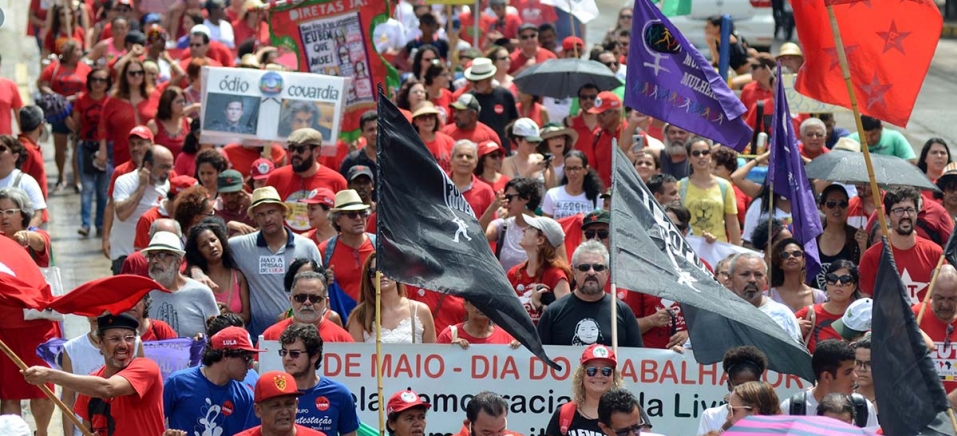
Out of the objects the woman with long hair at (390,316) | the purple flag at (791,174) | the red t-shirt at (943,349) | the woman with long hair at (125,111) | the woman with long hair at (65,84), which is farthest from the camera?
the woman with long hair at (65,84)

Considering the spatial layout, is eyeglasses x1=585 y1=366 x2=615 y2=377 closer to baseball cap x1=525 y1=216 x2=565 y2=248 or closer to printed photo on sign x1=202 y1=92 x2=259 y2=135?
baseball cap x1=525 y1=216 x2=565 y2=248

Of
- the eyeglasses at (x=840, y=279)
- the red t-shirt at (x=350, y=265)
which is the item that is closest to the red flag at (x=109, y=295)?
the red t-shirt at (x=350, y=265)

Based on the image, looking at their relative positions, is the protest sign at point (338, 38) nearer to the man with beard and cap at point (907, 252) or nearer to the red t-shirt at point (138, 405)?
the man with beard and cap at point (907, 252)

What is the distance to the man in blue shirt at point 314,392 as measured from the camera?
8.41 m

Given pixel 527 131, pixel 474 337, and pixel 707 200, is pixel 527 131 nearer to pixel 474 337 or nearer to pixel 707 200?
pixel 707 200

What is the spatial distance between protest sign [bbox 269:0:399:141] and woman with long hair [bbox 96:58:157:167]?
1.76 m

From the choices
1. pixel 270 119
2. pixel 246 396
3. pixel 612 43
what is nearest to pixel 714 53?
pixel 612 43

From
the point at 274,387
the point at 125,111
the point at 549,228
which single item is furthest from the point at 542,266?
the point at 125,111

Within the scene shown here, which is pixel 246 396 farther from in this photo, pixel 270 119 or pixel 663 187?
pixel 270 119

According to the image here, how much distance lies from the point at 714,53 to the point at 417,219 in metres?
10.4

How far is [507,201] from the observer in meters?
11.4

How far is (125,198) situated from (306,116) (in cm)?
171

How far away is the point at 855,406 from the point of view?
26.7ft

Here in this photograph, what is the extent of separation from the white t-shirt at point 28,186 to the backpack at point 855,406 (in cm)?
618
